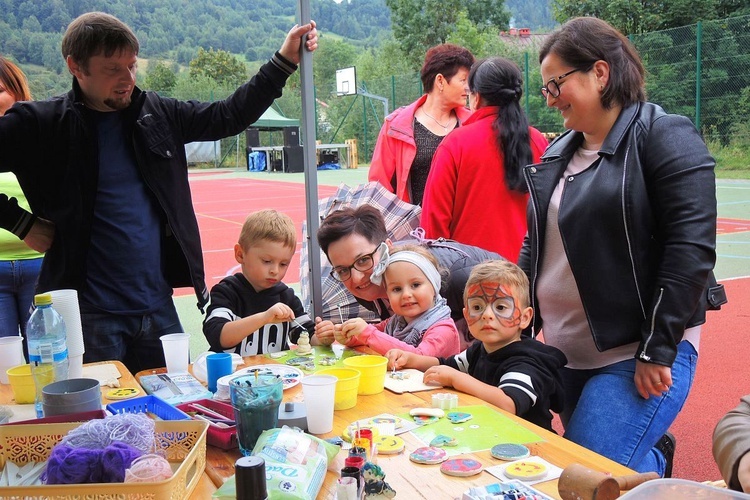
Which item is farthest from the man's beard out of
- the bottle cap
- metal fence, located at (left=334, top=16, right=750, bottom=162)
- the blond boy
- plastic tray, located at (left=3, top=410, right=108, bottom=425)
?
metal fence, located at (left=334, top=16, right=750, bottom=162)

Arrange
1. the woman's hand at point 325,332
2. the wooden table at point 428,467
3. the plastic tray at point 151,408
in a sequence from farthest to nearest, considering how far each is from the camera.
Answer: the woman's hand at point 325,332
the plastic tray at point 151,408
the wooden table at point 428,467

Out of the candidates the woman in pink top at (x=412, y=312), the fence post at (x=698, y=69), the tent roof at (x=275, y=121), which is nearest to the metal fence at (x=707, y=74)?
the fence post at (x=698, y=69)

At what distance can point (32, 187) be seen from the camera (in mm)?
2631

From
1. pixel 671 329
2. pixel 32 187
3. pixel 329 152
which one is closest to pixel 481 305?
pixel 671 329

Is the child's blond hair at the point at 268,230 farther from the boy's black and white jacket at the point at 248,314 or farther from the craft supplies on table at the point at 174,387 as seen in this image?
the craft supplies on table at the point at 174,387

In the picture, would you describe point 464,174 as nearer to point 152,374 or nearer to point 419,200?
point 419,200

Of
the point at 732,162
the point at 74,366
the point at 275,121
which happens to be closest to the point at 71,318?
the point at 74,366

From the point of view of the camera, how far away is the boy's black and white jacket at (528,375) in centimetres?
196

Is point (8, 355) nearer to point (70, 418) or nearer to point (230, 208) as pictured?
point (70, 418)

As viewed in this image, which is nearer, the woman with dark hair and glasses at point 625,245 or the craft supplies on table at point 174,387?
the woman with dark hair and glasses at point 625,245

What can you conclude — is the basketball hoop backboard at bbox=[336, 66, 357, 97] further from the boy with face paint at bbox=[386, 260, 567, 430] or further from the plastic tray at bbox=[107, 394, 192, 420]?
the plastic tray at bbox=[107, 394, 192, 420]

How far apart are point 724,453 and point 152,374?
179cm

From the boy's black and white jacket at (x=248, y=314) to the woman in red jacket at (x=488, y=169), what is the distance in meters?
0.91

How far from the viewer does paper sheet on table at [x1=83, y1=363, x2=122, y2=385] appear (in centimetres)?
229
